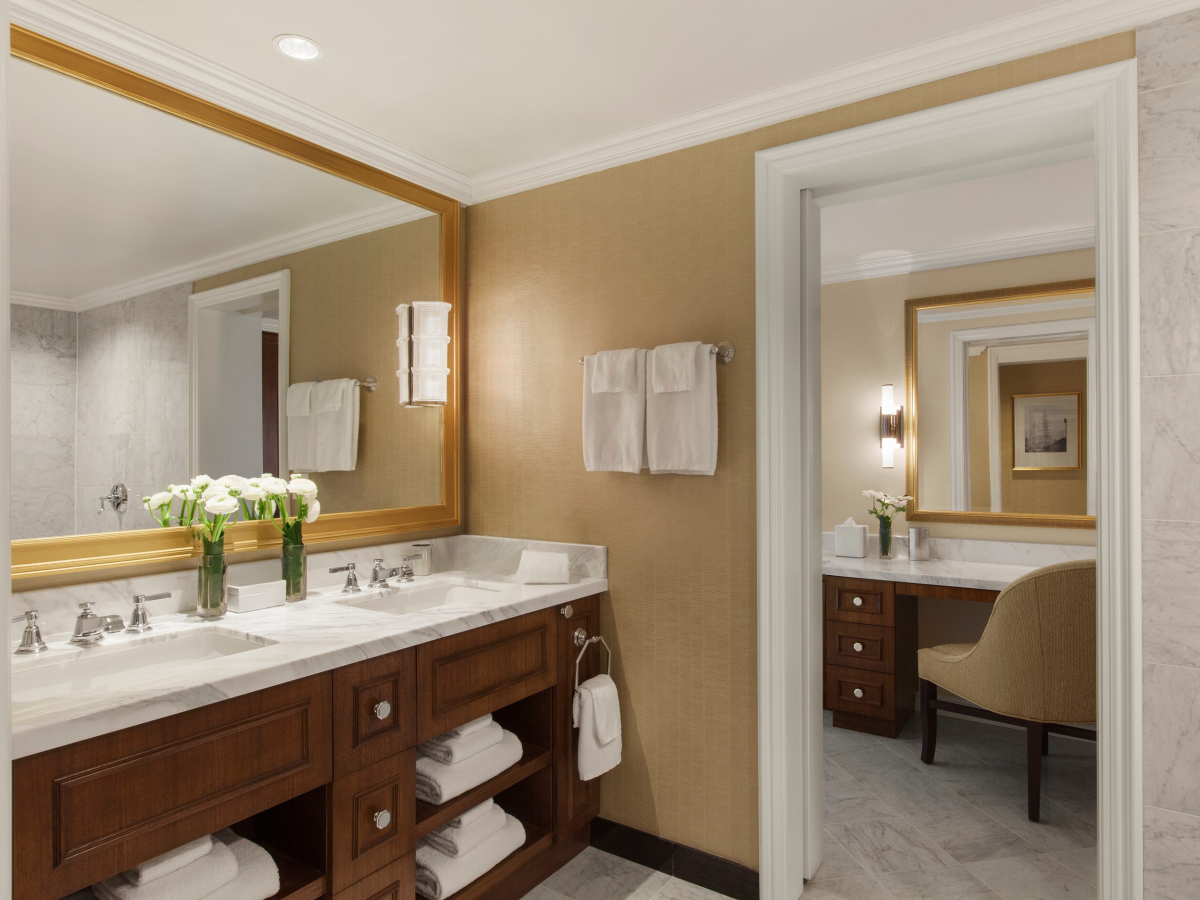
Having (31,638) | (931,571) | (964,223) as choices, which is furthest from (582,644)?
(964,223)

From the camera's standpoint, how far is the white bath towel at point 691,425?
6.97 ft

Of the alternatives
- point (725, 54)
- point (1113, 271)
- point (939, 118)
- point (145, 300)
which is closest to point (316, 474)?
point (145, 300)

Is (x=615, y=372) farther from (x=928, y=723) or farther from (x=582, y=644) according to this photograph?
(x=928, y=723)

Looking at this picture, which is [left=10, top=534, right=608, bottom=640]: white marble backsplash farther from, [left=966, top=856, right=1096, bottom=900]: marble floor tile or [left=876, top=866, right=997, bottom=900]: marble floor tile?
[left=966, top=856, right=1096, bottom=900]: marble floor tile

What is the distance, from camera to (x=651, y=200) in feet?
7.58

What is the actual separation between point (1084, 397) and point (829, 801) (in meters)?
2.17

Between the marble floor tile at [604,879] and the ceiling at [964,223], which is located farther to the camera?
the ceiling at [964,223]

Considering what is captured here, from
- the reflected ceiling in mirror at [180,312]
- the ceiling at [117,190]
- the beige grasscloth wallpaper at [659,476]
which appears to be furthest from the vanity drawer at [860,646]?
the ceiling at [117,190]

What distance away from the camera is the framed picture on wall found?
11.1 feet

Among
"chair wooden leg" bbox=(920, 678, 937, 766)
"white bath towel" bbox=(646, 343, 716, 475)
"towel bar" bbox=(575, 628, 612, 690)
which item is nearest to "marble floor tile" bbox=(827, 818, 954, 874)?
"chair wooden leg" bbox=(920, 678, 937, 766)

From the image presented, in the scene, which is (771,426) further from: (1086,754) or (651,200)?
(1086,754)

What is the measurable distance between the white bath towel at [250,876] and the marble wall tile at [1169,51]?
2.48 meters

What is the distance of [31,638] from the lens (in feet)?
5.03

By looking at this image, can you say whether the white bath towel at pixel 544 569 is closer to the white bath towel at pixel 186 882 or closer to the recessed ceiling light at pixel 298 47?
the white bath towel at pixel 186 882
